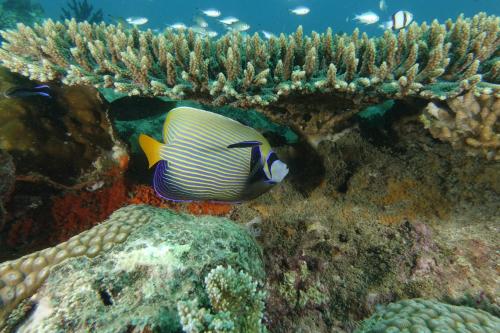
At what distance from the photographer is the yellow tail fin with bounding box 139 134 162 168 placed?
74.9 inches

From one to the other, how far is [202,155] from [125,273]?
93cm

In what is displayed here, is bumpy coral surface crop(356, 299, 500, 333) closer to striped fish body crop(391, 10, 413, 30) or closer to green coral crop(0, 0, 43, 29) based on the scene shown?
striped fish body crop(391, 10, 413, 30)

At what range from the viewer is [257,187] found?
215cm

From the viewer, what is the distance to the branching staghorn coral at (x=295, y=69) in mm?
2301

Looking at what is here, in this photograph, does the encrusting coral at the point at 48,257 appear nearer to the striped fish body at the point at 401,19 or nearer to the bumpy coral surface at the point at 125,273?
the bumpy coral surface at the point at 125,273

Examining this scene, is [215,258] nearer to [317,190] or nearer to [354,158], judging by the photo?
[317,190]

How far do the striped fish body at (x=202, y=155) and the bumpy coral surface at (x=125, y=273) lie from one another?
1.13ft

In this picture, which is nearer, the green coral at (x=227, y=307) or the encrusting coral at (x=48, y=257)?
the green coral at (x=227, y=307)

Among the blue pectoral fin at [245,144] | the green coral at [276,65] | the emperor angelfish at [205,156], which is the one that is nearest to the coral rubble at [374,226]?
the green coral at [276,65]

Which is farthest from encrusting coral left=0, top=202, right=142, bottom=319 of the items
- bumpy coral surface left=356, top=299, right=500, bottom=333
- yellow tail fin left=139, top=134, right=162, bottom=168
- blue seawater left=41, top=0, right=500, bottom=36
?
blue seawater left=41, top=0, right=500, bottom=36

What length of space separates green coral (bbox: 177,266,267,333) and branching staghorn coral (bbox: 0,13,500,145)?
1374 millimetres

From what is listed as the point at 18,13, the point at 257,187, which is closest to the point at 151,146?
the point at 257,187

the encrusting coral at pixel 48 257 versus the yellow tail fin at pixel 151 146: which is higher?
the yellow tail fin at pixel 151 146

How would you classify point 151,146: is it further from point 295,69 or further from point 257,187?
point 295,69
